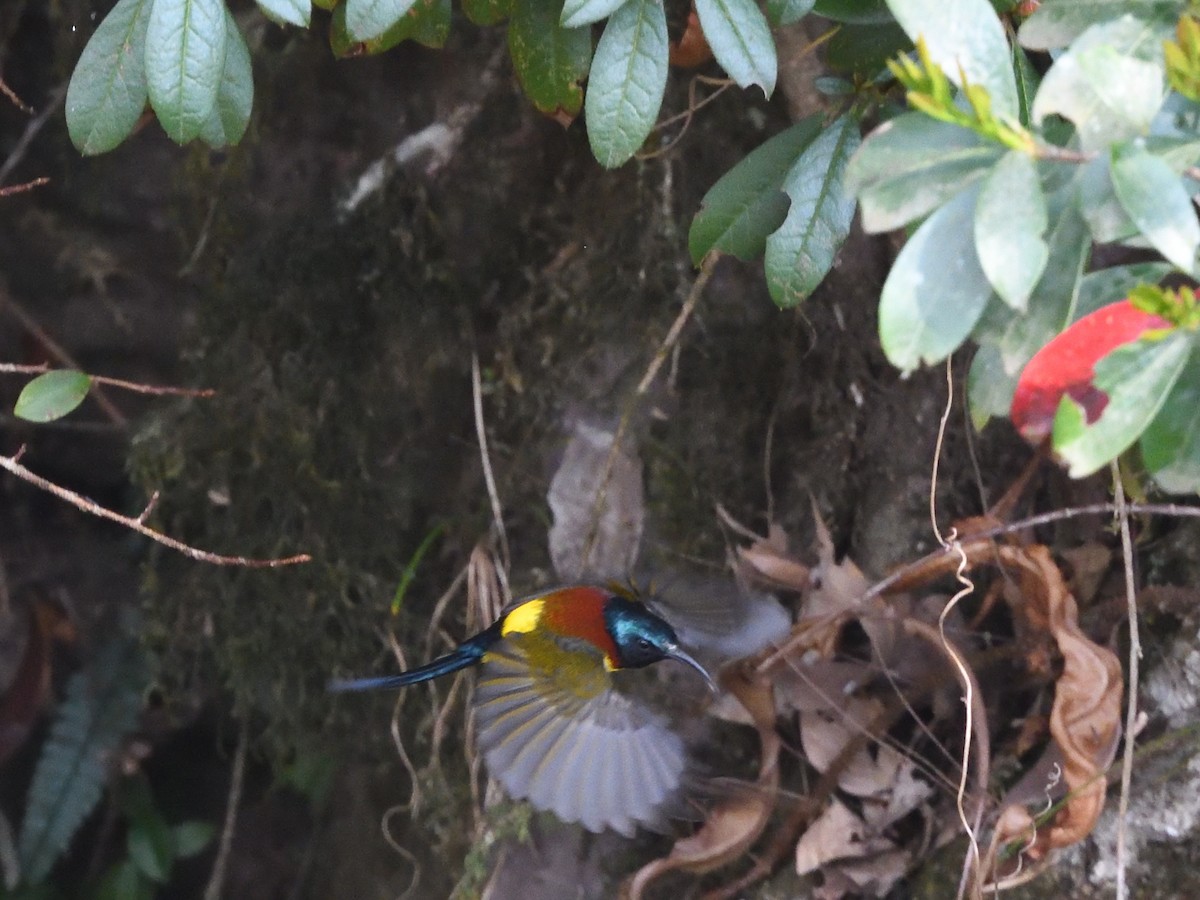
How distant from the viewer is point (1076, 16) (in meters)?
0.73

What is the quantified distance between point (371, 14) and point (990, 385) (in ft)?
1.69

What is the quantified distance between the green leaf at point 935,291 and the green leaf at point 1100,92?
0.06 meters

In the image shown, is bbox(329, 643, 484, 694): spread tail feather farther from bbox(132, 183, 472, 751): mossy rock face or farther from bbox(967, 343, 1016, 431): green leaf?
bbox(967, 343, 1016, 431): green leaf

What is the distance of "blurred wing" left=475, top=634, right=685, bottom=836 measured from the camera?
124cm

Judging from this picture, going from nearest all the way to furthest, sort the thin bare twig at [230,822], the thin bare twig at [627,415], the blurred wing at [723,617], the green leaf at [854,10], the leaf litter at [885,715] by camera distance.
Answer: the green leaf at [854,10] < the leaf litter at [885,715] < the blurred wing at [723,617] < the thin bare twig at [627,415] < the thin bare twig at [230,822]

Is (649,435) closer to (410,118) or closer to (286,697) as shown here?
(410,118)

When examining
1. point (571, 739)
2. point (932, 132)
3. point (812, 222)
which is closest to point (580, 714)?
point (571, 739)

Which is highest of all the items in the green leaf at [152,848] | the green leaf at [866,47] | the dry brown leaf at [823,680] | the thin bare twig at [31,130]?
the green leaf at [866,47]

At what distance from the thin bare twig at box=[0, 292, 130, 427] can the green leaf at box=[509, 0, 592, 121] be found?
1355mm

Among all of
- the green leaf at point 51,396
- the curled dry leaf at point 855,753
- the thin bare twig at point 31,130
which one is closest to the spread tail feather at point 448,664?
the curled dry leaf at point 855,753

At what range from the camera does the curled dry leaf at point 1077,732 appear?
1.11 metres

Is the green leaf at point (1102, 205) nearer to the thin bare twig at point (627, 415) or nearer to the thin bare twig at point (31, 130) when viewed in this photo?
the thin bare twig at point (627, 415)

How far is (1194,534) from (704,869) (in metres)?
0.66

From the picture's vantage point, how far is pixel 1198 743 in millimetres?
1133
